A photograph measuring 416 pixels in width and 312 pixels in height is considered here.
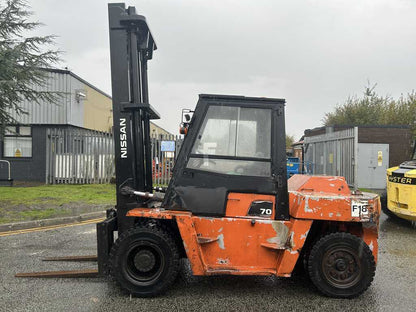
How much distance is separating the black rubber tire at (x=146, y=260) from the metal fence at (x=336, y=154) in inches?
458

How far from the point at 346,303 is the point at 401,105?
26.7 metres

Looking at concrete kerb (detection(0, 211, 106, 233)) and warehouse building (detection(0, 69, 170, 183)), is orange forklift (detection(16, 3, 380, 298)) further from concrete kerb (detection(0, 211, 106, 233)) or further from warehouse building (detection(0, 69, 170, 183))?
warehouse building (detection(0, 69, 170, 183))

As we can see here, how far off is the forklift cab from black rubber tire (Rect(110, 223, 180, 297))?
0.44 metres

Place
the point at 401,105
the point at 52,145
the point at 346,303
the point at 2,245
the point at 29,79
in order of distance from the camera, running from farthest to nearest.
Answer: the point at 401,105, the point at 52,145, the point at 29,79, the point at 2,245, the point at 346,303

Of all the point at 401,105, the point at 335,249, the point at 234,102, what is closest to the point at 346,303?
the point at 335,249

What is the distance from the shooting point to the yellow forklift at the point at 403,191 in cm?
814

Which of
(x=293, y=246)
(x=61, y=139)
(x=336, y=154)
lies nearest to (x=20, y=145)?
(x=61, y=139)

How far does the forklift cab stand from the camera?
4367mm

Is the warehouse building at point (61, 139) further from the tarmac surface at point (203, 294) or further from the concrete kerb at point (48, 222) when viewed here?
the tarmac surface at point (203, 294)

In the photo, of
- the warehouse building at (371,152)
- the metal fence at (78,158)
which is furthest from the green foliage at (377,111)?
the metal fence at (78,158)

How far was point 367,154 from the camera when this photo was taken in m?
17.6

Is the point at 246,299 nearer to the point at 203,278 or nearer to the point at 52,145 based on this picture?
the point at 203,278

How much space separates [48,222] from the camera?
855 cm

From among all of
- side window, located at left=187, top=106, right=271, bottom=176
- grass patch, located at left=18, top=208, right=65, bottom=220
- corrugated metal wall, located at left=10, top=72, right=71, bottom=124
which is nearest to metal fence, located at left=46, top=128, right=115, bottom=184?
corrugated metal wall, located at left=10, top=72, right=71, bottom=124
